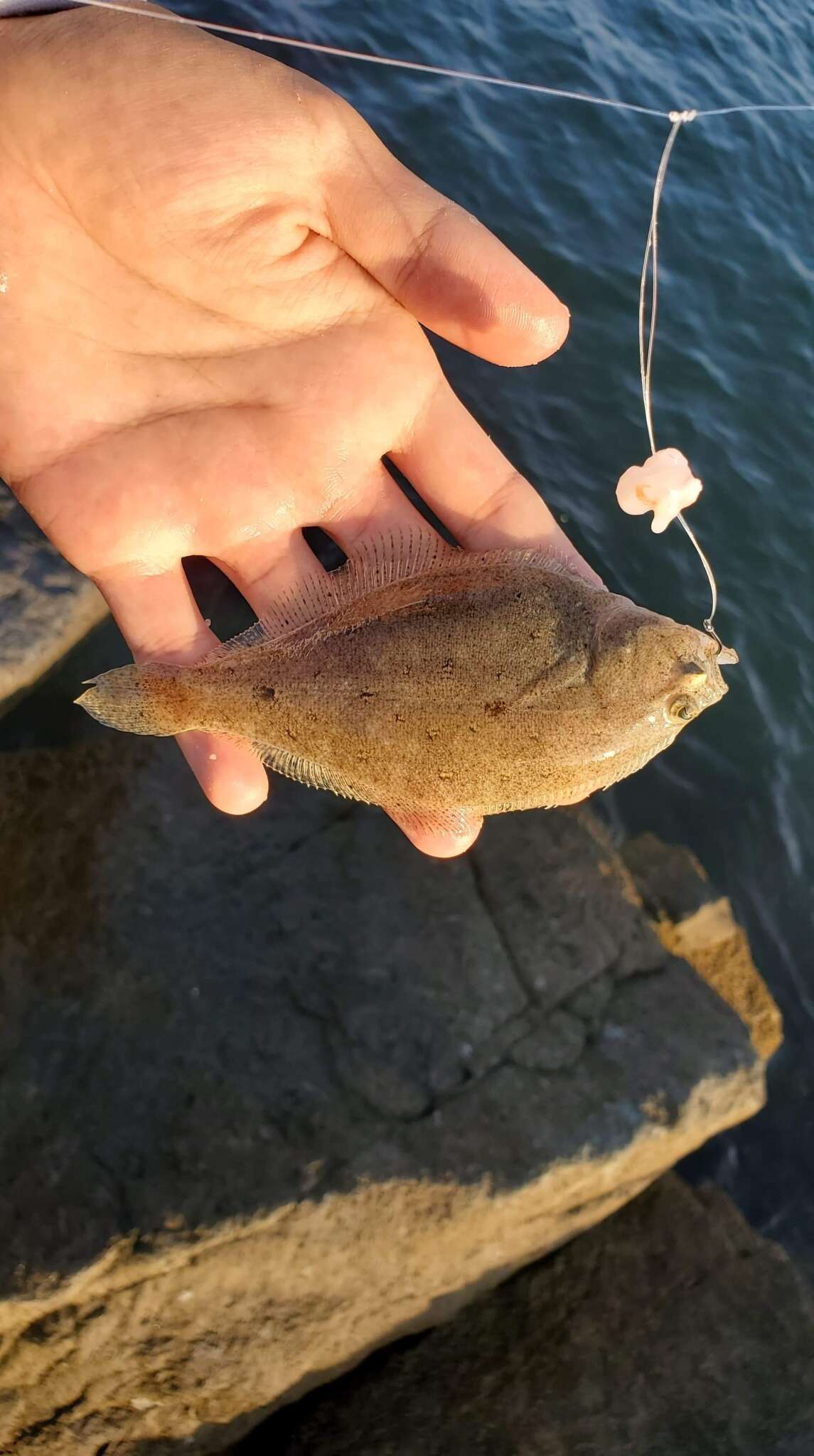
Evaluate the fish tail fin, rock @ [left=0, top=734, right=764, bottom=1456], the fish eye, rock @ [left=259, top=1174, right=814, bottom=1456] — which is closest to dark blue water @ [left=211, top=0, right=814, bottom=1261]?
rock @ [left=259, top=1174, right=814, bottom=1456]

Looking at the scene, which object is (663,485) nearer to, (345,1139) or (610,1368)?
(345,1139)

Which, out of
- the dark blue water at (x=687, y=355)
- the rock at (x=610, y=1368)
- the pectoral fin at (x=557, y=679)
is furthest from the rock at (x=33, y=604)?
the rock at (x=610, y=1368)

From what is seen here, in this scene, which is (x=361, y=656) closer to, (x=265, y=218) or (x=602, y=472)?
(x=265, y=218)

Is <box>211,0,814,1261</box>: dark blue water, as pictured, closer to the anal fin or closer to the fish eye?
the fish eye

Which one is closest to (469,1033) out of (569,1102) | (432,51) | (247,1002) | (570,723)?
(569,1102)

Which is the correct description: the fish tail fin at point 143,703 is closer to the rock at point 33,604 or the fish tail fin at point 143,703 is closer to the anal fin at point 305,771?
the anal fin at point 305,771

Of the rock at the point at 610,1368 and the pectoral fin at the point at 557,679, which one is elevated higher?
the pectoral fin at the point at 557,679

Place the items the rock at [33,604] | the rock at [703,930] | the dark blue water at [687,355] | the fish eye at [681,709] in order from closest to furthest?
the fish eye at [681,709] < the rock at [33,604] < the rock at [703,930] < the dark blue water at [687,355]

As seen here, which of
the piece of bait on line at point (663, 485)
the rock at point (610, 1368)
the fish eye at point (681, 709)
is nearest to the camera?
the fish eye at point (681, 709)
